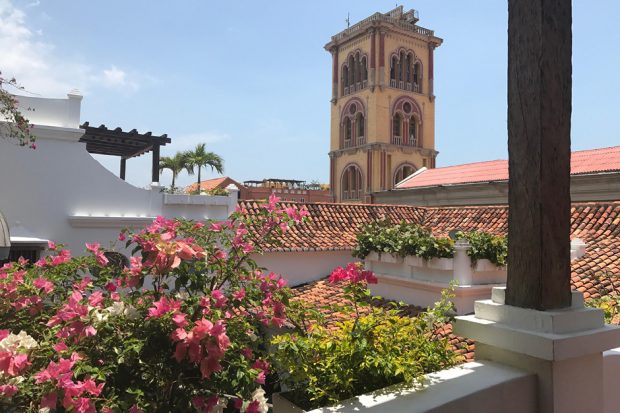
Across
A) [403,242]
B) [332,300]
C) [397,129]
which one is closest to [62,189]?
[332,300]

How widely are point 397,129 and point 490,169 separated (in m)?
13.7

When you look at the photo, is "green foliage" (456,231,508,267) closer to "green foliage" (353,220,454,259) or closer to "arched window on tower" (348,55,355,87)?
"green foliage" (353,220,454,259)

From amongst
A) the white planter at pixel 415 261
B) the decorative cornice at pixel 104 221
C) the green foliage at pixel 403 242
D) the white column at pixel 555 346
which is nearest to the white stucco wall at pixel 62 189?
the decorative cornice at pixel 104 221

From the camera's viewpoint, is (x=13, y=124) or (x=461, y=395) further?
(x=13, y=124)

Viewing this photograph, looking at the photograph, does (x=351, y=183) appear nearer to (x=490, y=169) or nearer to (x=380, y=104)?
(x=380, y=104)

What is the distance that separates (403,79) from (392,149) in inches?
207

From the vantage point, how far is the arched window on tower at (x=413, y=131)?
110ft

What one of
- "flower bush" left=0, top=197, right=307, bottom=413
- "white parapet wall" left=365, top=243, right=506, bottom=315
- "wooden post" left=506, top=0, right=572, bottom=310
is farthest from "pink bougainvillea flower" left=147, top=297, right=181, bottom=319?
"white parapet wall" left=365, top=243, right=506, bottom=315

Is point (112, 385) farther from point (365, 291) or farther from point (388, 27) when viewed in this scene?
point (388, 27)

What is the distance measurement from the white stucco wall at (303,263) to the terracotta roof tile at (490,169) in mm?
9121

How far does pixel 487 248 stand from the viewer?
7320 mm

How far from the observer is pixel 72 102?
392 inches

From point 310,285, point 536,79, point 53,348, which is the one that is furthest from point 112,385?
point 310,285

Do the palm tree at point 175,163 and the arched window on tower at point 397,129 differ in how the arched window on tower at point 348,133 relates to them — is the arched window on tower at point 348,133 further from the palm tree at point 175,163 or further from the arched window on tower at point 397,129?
the palm tree at point 175,163
